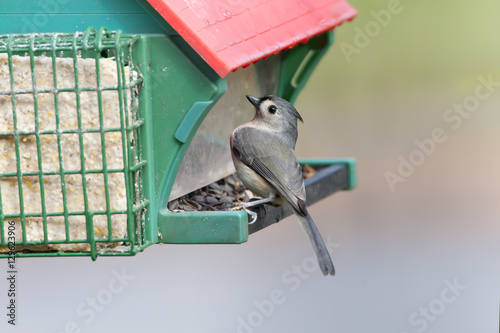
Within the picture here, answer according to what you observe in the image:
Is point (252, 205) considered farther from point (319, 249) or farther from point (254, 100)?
point (254, 100)

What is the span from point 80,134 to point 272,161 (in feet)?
Answer: 3.77

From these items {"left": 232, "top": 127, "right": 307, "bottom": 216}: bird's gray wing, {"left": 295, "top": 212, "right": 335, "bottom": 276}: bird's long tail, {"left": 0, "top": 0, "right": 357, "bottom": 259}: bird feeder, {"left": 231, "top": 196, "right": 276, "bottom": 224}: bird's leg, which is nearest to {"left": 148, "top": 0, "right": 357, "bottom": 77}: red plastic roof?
{"left": 0, "top": 0, "right": 357, "bottom": 259}: bird feeder

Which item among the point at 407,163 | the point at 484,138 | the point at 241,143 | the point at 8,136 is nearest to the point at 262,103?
the point at 241,143

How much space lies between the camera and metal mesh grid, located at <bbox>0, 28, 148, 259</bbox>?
3771 millimetres

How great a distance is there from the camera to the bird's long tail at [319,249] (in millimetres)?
4352

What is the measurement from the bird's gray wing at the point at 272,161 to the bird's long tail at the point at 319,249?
0.05 meters

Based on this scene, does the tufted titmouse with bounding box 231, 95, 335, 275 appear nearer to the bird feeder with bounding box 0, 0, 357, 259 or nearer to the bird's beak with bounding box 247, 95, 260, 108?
the bird's beak with bounding box 247, 95, 260, 108

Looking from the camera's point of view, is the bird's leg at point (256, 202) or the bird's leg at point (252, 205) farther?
the bird's leg at point (256, 202)

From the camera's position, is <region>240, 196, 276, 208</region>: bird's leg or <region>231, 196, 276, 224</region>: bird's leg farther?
<region>240, 196, 276, 208</region>: bird's leg

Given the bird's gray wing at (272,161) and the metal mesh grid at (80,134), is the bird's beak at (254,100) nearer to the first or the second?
the bird's gray wing at (272,161)

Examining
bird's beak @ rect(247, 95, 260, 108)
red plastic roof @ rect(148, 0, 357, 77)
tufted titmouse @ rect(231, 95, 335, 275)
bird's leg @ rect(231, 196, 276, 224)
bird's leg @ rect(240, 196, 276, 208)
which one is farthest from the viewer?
bird's beak @ rect(247, 95, 260, 108)

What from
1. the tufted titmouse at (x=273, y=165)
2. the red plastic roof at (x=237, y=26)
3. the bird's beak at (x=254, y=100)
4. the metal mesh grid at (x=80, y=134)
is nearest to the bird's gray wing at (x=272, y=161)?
the tufted titmouse at (x=273, y=165)

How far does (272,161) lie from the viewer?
15.0ft

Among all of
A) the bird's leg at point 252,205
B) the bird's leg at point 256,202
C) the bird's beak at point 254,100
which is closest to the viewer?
the bird's leg at point 252,205
